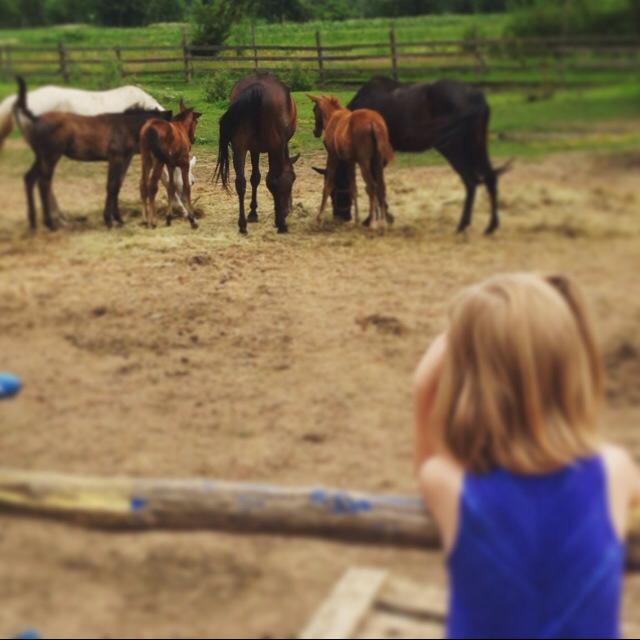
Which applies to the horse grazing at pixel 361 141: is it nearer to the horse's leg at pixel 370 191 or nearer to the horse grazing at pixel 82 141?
the horse's leg at pixel 370 191

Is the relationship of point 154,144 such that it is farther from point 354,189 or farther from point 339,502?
point 339,502

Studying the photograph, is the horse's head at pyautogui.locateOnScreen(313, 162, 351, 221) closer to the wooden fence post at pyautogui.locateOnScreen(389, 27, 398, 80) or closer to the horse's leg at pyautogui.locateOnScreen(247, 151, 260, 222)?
the horse's leg at pyautogui.locateOnScreen(247, 151, 260, 222)

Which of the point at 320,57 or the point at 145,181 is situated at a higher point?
the point at 320,57

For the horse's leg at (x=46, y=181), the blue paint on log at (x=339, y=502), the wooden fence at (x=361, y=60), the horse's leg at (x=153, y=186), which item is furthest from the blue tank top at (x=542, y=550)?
the horse's leg at (x=46, y=181)

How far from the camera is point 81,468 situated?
3.36m

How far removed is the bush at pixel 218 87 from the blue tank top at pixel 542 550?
4.58 ft

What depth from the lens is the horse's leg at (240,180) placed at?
3184 mm

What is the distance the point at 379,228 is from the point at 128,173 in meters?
0.73

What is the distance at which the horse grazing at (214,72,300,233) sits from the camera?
10.2 ft

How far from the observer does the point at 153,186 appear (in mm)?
3271

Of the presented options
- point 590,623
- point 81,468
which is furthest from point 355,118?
point 590,623

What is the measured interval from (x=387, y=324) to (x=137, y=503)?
769 mm

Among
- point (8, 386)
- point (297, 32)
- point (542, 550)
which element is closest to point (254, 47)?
point (297, 32)

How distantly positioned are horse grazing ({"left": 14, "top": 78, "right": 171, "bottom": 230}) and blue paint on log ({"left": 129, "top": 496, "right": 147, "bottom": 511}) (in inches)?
32.7
